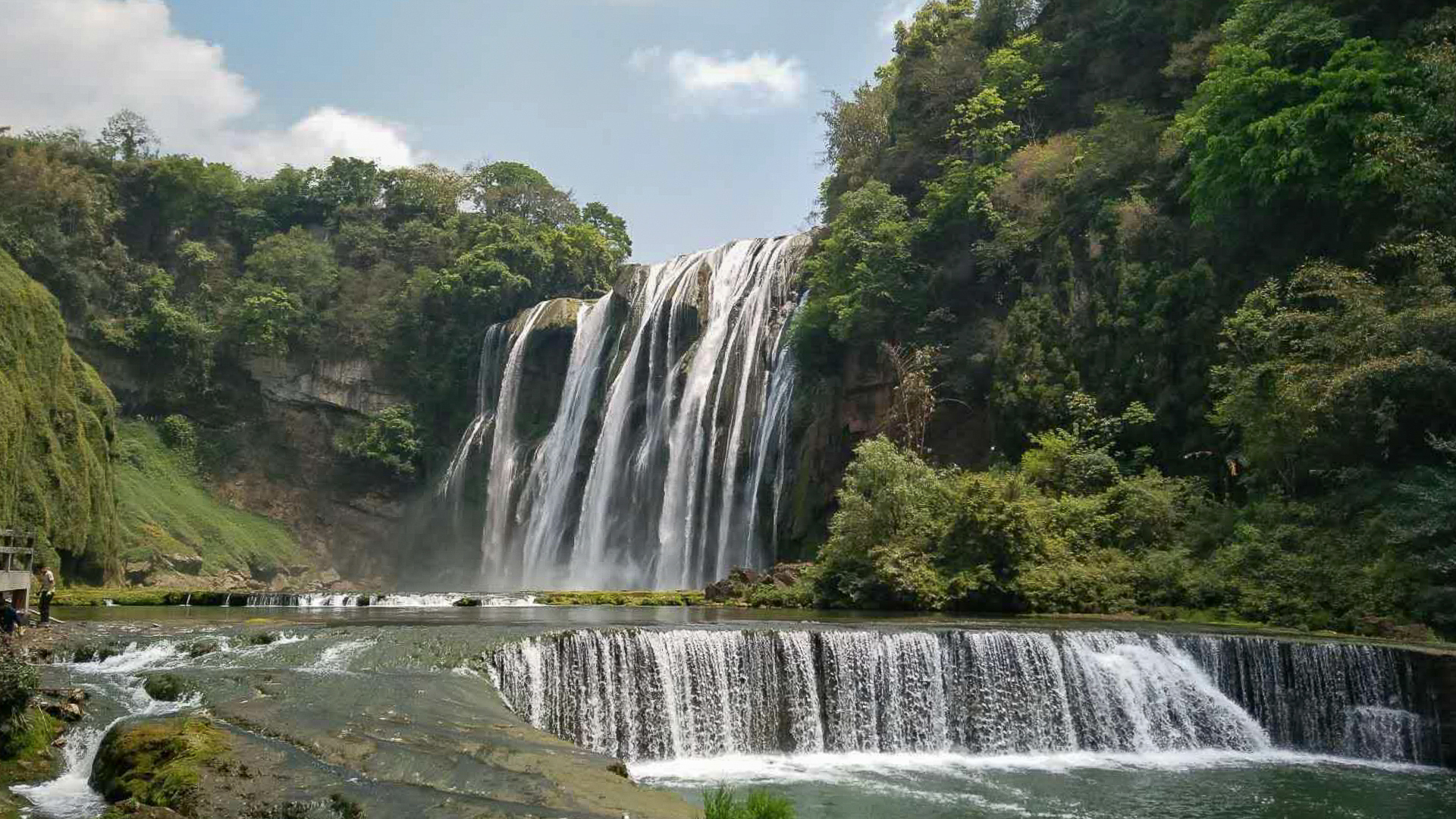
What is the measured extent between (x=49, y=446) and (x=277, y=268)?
24.8 m

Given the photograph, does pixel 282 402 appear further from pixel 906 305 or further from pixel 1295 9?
pixel 1295 9

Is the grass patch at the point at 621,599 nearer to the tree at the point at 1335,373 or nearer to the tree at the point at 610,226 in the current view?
the tree at the point at 1335,373

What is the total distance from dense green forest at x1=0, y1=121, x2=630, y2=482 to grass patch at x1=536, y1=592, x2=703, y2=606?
87.5 ft

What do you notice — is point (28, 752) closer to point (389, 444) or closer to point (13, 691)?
point (13, 691)

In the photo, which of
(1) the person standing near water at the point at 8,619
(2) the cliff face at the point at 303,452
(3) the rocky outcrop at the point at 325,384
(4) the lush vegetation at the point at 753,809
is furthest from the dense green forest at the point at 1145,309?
(1) the person standing near water at the point at 8,619

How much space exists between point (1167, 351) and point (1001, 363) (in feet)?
15.4

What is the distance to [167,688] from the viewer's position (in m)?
12.2

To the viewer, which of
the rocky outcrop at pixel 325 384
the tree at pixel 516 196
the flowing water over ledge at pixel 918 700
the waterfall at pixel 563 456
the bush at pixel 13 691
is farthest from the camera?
the tree at pixel 516 196

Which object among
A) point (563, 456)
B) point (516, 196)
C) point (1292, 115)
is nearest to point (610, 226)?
point (516, 196)

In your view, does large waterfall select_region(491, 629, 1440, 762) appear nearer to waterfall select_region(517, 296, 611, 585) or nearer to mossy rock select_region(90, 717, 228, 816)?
mossy rock select_region(90, 717, 228, 816)

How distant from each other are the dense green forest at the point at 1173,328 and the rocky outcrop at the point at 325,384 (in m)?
28.1

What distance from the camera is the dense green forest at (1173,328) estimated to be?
20.5 meters

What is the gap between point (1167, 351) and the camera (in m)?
27.2

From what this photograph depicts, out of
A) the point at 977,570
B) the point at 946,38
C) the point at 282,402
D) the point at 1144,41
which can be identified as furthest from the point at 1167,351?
the point at 282,402
